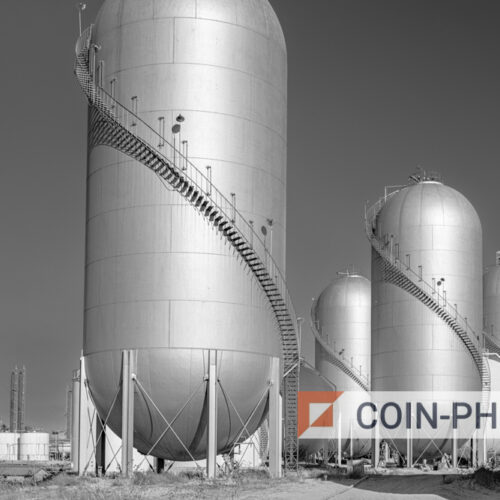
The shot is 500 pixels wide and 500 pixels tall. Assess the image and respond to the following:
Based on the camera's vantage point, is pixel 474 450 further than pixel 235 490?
Yes

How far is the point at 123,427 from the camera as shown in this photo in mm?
33469

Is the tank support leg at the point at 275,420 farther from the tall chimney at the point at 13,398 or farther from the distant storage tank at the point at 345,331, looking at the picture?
the tall chimney at the point at 13,398

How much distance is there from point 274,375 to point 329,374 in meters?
34.9

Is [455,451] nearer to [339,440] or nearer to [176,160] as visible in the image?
[339,440]

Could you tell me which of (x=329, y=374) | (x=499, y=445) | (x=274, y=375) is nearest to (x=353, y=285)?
(x=329, y=374)

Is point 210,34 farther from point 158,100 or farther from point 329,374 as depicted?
point 329,374

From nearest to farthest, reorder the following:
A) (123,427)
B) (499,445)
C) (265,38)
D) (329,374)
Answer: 1. (123,427)
2. (265,38)
3. (499,445)
4. (329,374)

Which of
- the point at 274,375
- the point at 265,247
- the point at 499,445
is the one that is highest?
the point at 265,247

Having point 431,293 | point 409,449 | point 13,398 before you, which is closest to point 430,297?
point 431,293

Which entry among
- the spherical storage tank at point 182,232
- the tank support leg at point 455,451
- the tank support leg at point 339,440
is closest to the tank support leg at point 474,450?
the tank support leg at point 455,451

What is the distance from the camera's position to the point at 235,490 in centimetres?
3123

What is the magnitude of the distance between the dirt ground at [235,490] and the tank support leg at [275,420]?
0.68 metres

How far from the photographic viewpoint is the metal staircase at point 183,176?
3422 centimetres

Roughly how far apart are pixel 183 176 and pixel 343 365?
37.2m
